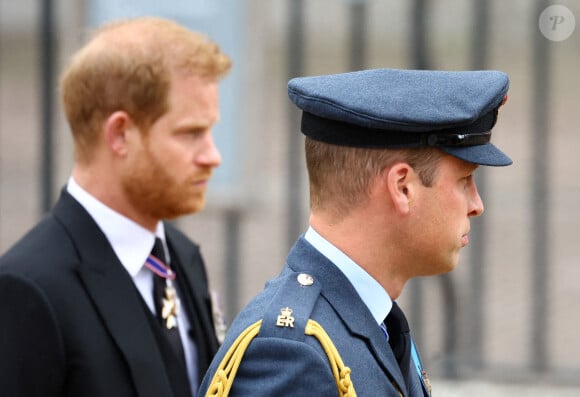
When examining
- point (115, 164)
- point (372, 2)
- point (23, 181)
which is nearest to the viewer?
point (115, 164)

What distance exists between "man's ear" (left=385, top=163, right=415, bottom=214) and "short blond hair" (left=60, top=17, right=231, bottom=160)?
115 centimetres

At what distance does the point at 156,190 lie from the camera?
322cm

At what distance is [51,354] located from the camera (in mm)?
2818

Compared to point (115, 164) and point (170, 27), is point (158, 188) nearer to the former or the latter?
point (115, 164)

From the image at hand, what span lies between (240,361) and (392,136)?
1.60 feet

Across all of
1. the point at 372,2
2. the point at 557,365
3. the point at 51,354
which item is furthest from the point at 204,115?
the point at 557,365

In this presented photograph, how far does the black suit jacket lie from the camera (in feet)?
9.26

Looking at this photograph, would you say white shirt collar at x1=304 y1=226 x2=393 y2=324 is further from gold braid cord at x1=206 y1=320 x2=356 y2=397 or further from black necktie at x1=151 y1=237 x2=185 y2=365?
black necktie at x1=151 y1=237 x2=185 y2=365

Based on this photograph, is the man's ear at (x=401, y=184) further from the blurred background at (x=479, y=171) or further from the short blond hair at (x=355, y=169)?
the blurred background at (x=479, y=171)

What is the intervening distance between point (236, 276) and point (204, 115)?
274cm

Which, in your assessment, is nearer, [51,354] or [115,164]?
[51,354]

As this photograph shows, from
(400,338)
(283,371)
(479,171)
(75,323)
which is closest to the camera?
(283,371)

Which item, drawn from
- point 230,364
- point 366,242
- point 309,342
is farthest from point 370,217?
point 230,364

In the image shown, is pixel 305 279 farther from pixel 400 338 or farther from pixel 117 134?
pixel 117 134
